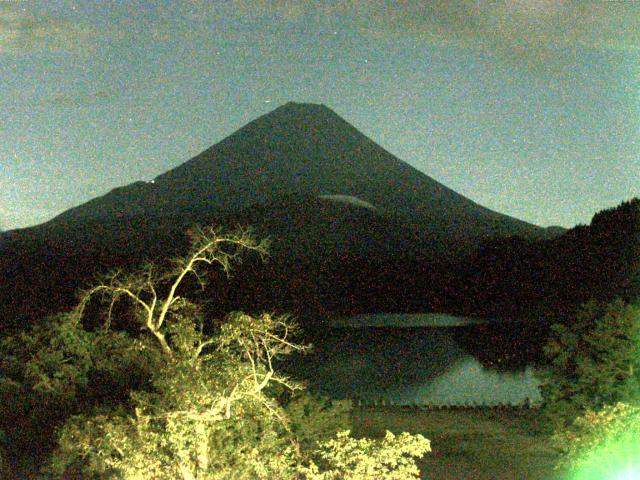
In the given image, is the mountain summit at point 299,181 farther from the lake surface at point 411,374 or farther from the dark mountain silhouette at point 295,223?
the lake surface at point 411,374

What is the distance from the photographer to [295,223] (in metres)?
79.8

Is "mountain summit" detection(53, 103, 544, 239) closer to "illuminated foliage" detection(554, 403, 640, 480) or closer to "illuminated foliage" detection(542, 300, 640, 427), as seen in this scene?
"illuminated foliage" detection(542, 300, 640, 427)

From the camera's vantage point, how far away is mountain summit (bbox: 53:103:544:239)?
87.8 metres

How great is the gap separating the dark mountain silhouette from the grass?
26.1 m

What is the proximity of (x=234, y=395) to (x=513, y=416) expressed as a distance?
21.8 ft

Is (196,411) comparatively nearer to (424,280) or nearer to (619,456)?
(619,456)

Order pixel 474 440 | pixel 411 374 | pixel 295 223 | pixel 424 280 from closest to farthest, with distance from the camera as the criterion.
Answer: pixel 474 440, pixel 411 374, pixel 424 280, pixel 295 223

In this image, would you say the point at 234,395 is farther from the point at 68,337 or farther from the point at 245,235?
the point at 68,337

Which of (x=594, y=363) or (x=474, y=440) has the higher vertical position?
(x=594, y=363)

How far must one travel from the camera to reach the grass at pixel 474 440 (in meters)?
7.61

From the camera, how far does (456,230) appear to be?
82.5m

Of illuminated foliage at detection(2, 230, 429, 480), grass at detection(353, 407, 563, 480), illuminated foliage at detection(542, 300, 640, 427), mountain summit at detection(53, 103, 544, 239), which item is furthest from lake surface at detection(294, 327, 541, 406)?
mountain summit at detection(53, 103, 544, 239)

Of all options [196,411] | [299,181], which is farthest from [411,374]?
[299,181]

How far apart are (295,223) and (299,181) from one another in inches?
794
